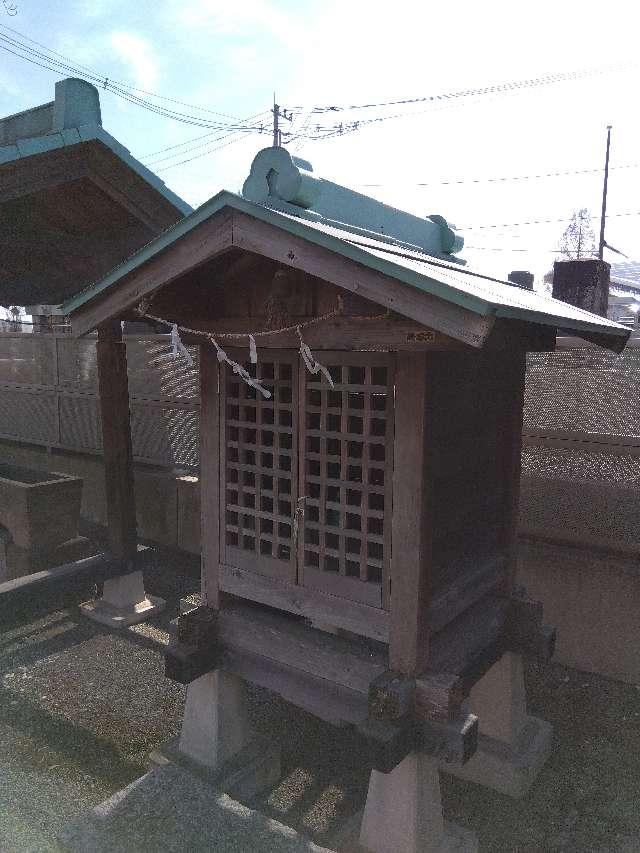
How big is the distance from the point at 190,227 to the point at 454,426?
1793 millimetres

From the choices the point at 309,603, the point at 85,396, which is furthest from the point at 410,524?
the point at 85,396

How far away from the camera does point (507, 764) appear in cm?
414

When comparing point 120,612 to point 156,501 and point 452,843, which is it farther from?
point 452,843

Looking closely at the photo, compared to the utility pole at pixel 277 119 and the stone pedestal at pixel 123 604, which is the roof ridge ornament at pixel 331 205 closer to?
the stone pedestal at pixel 123 604

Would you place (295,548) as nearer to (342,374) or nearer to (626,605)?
(342,374)

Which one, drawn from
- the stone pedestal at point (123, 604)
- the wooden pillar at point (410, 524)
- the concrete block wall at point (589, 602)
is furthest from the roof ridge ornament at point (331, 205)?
the stone pedestal at point (123, 604)

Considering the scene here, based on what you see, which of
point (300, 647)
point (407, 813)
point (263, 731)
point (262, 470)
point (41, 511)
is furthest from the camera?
point (41, 511)

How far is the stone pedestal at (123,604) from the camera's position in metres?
6.48

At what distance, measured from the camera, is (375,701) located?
3.12m

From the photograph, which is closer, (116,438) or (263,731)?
(263,731)

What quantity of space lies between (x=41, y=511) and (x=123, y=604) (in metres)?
1.49

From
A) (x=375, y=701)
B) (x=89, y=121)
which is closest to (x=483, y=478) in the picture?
(x=375, y=701)

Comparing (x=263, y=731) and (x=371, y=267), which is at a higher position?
(x=371, y=267)

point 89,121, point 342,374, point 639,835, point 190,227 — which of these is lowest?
point 639,835
